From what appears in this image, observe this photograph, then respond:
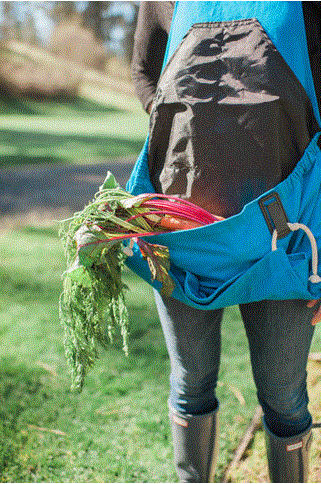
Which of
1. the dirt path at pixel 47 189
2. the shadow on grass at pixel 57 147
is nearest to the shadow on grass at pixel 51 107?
the shadow on grass at pixel 57 147

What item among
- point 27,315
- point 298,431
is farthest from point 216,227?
point 27,315

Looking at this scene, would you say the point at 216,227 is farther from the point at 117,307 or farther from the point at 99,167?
the point at 99,167

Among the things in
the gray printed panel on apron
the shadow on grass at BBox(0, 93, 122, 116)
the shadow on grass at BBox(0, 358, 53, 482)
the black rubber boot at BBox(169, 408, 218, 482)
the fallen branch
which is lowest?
the shadow on grass at BBox(0, 93, 122, 116)

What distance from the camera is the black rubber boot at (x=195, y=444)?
153cm

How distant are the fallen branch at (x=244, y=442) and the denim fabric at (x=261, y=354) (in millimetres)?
538

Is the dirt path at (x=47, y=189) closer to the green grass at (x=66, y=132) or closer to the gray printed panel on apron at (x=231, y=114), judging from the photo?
the green grass at (x=66, y=132)

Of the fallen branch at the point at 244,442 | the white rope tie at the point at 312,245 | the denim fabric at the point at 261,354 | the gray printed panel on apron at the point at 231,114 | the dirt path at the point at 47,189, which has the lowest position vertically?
the dirt path at the point at 47,189

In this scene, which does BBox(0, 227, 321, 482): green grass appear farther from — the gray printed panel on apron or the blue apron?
the gray printed panel on apron

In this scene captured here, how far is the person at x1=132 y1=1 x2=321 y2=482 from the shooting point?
1.20 meters

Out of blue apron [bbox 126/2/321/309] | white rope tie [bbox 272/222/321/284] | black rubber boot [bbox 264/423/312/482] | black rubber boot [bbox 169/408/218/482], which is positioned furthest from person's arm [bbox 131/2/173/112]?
black rubber boot [bbox 264/423/312/482]

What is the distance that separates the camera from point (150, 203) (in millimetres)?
1331

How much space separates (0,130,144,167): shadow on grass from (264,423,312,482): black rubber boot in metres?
7.72

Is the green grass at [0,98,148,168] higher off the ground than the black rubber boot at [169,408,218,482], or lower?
lower

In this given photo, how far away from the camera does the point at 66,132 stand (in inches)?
550
